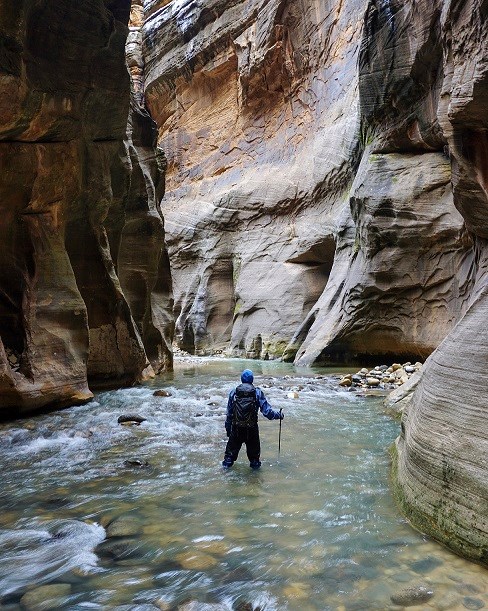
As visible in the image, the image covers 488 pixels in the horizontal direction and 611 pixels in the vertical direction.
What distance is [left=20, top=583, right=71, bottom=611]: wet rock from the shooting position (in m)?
2.91

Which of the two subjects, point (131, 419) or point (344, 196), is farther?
point (344, 196)

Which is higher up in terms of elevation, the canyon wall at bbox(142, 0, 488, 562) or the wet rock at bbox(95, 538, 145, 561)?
the canyon wall at bbox(142, 0, 488, 562)

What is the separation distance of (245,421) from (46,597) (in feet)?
9.29

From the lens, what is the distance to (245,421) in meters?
5.54

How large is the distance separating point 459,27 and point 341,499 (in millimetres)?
5841

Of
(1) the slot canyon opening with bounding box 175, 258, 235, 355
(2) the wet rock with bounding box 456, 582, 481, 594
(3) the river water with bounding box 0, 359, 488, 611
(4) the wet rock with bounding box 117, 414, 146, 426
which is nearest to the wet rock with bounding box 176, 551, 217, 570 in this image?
(3) the river water with bounding box 0, 359, 488, 611

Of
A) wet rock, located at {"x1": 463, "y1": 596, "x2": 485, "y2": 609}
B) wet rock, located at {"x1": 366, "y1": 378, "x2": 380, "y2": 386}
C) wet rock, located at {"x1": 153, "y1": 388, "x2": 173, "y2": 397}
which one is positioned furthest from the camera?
wet rock, located at {"x1": 366, "y1": 378, "x2": 380, "y2": 386}

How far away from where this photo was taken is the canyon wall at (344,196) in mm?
4336

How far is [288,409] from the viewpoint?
920cm

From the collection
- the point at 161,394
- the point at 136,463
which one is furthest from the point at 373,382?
the point at 136,463

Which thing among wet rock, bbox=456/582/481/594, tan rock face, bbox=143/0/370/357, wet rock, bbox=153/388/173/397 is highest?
tan rock face, bbox=143/0/370/357

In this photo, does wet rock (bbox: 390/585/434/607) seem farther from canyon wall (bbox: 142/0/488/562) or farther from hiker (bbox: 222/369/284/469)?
hiker (bbox: 222/369/284/469)

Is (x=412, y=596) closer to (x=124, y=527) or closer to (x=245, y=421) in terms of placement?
(x=124, y=527)

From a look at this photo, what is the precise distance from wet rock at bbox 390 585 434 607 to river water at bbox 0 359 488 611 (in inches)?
1.2
